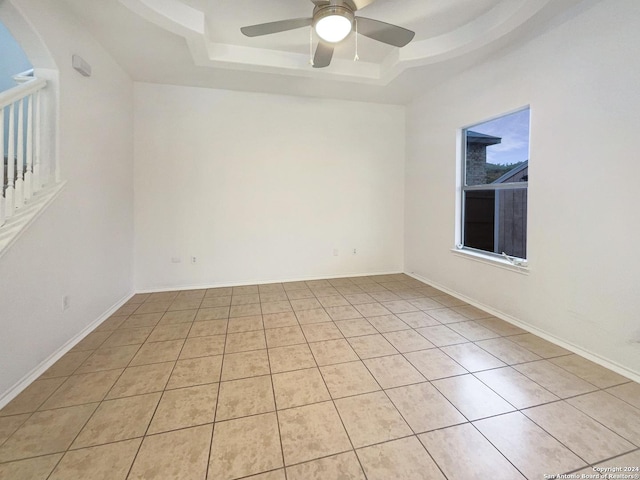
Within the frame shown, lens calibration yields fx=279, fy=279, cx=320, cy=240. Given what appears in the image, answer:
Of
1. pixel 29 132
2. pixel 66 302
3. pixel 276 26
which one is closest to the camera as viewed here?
pixel 29 132

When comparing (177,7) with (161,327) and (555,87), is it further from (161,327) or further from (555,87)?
(555,87)

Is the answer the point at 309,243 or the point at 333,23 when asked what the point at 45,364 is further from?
the point at 333,23

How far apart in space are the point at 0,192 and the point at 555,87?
164 inches

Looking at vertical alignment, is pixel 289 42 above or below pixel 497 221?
above

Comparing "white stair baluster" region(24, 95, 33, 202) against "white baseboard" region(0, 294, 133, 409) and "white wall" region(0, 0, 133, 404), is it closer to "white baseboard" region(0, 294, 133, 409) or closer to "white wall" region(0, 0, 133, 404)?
"white wall" region(0, 0, 133, 404)

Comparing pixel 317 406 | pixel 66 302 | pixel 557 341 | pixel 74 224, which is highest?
pixel 74 224

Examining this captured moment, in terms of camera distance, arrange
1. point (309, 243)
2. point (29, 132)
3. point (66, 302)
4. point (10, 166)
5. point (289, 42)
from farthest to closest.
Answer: point (309, 243)
point (289, 42)
point (66, 302)
point (29, 132)
point (10, 166)

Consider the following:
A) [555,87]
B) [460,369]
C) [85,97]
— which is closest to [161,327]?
[85,97]

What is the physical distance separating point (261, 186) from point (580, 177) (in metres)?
3.46

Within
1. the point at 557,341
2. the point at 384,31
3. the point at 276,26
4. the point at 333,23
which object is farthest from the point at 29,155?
the point at 557,341

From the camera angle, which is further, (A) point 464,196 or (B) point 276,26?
(A) point 464,196

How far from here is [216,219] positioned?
3.94m

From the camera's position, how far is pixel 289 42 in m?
2.99

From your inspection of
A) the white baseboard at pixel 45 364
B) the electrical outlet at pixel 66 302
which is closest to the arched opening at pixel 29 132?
the electrical outlet at pixel 66 302
